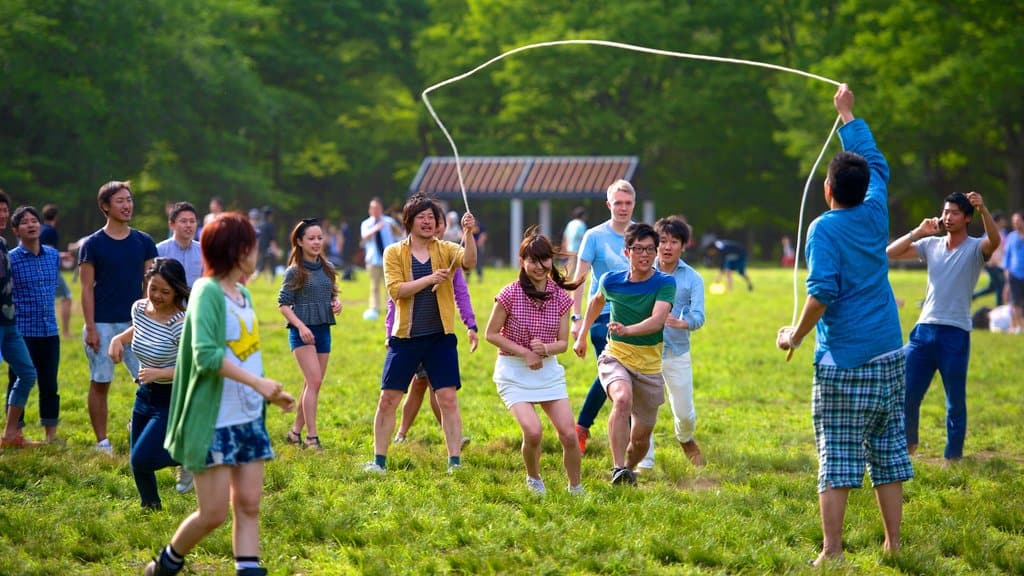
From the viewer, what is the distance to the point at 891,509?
5930 millimetres

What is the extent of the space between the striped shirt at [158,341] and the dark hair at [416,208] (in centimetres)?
177

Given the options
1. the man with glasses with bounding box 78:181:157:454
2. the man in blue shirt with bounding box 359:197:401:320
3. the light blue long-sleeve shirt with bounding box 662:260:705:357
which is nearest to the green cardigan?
the man with glasses with bounding box 78:181:157:454

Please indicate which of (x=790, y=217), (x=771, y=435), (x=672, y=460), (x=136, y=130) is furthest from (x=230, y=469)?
(x=790, y=217)

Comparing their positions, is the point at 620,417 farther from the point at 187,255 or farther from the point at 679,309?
the point at 187,255

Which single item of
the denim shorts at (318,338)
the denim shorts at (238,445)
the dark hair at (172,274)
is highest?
the dark hair at (172,274)

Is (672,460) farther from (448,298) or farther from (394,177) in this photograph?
(394,177)

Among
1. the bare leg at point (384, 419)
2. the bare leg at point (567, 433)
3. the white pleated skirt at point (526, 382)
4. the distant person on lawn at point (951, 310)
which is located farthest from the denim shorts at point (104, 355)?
the distant person on lawn at point (951, 310)

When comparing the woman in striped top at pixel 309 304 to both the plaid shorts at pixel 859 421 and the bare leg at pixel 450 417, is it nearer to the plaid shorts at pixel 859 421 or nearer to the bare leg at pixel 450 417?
the bare leg at pixel 450 417

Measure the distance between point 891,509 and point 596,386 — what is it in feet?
9.60

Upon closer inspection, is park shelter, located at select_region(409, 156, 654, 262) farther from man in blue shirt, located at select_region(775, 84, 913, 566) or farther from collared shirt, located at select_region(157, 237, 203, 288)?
man in blue shirt, located at select_region(775, 84, 913, 566)

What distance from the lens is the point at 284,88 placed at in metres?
54.5

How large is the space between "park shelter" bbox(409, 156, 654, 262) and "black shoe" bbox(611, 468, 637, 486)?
3528cm

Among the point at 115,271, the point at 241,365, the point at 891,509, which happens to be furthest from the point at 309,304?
the point at 891,509

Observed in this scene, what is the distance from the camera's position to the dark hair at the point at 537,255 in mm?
7094
